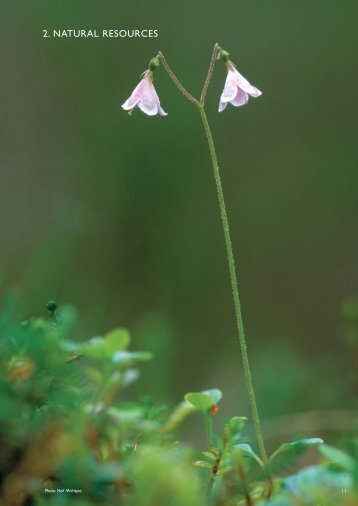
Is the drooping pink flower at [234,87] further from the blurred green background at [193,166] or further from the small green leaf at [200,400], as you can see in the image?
the blurred green background at [193,166]

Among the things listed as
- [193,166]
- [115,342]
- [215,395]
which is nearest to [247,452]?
[215,395]

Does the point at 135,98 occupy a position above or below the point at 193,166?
below

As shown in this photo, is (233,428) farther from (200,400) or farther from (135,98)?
(135,98)

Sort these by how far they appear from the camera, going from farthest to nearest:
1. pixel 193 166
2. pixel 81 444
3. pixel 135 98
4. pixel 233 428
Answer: pixel 193 166 → pixel 135 98 → pixel 233 428 → pixel 81 444

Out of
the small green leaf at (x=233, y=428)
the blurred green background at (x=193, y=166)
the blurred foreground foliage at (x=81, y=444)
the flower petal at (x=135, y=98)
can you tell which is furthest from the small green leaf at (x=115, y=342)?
the blurred green background at (x=193, y=166)

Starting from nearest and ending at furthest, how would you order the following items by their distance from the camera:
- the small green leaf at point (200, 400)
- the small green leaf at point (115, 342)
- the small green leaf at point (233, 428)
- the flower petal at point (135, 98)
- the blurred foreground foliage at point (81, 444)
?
the blurred foreground foliage at point (81, 444) < the small green leaf at point (115, 342) < the small green leaf at point (233, 428) < the small green leaf at point (200, 400) < the flower petal at point (135, 98)

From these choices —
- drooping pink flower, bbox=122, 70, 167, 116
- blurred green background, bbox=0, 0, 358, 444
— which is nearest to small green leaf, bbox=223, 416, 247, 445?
drooping pink flower, bbox=122, 70, 167, 116

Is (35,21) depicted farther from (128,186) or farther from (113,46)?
(128,186)

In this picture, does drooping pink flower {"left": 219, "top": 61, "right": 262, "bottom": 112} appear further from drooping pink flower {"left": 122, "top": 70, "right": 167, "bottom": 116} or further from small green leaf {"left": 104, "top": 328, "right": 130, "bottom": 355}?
small green leaf {"left": 104, "top": 328, "right": 130, "bottom": 355}
